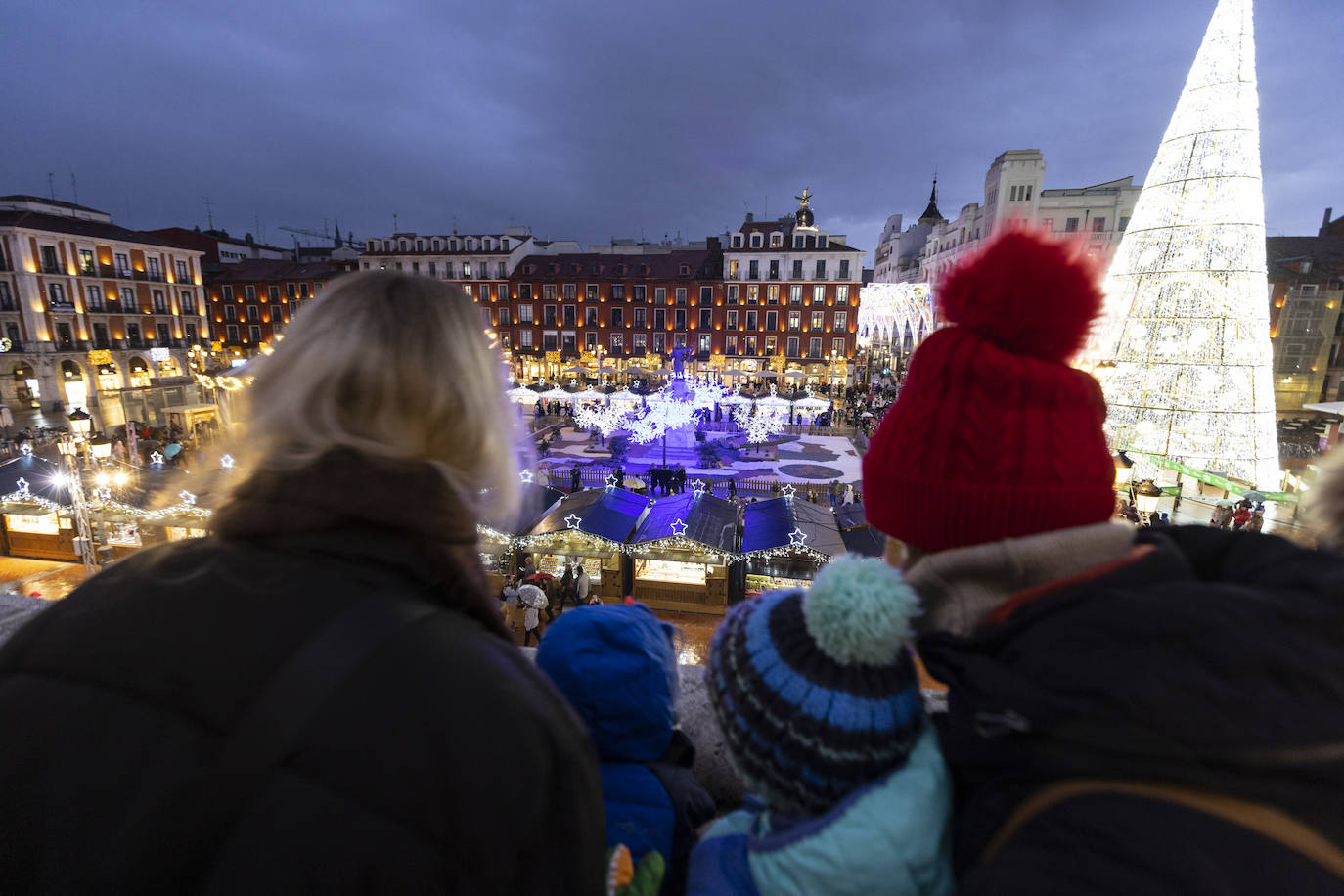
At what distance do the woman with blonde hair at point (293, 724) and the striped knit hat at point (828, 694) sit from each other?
0.36 m

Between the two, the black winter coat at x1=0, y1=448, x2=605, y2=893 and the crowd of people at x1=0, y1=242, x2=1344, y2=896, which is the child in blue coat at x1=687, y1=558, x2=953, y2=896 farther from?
the black winter coat at x1=0, y1=448, x2=605, y2=893

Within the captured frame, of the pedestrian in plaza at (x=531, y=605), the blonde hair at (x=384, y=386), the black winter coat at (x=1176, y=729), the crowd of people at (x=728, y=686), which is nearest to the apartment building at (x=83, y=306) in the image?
the pedestrian in plaza at (x=531, y=605)

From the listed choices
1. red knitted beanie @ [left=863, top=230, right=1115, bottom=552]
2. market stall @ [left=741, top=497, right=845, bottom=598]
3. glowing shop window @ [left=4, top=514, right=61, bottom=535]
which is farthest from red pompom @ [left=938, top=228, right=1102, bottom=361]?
glowing shop window @ [left=4, top=514, right=61, bottom=535]

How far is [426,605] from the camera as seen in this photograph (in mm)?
929

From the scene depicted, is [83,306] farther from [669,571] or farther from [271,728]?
[271,728]

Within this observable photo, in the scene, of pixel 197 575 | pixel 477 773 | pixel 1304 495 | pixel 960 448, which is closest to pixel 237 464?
pixel 197 575

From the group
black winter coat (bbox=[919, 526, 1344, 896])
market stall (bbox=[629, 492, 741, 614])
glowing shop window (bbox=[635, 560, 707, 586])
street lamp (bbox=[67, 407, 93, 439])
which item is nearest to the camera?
black winter coat (bbox=[919, 526, 1344, 896])

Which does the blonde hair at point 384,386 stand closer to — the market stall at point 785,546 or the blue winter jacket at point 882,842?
the blue winter jacket at point 882,842

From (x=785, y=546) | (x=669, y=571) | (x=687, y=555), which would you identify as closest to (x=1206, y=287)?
(x=785, y=546)

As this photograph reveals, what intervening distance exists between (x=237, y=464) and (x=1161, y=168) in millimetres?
14379

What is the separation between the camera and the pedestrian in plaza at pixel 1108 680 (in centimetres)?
71

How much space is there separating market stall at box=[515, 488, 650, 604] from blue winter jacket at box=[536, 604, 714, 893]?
8.27 m

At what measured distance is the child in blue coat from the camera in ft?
3.16

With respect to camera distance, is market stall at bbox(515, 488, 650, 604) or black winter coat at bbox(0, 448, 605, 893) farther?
market stall at bbox(515, 488, 650, 604)
